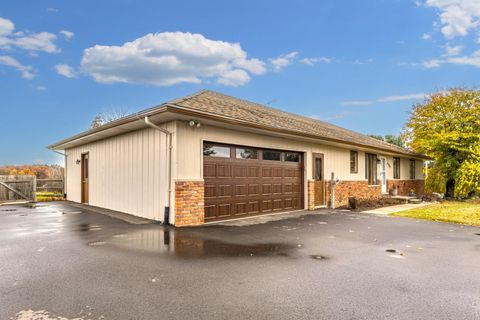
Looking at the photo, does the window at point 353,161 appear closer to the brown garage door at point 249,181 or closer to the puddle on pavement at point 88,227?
the brown garage door at point 249,181

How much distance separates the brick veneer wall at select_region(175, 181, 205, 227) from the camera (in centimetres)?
743

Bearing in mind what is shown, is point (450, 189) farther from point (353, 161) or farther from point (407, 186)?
point (353, 161)

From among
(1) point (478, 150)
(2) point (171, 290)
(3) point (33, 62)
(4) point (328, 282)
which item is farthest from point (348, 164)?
(3) point (33, 62)

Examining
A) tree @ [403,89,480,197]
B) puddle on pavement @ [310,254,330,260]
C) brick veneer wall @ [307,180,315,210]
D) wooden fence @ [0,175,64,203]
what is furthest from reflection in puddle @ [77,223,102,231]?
tree @ [403,89,480,197]

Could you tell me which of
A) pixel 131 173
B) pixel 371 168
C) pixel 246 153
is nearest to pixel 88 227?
pixel 131 173

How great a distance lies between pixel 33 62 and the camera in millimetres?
17641

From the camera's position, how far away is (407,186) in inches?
764

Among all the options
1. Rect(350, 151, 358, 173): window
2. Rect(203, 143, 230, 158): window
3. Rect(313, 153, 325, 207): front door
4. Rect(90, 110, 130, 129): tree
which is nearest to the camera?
Rect(203, 143, 230, 158): window

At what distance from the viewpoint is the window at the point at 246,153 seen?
29.8ft

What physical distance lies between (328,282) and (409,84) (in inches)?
836

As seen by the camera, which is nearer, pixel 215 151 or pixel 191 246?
pixel 191 246

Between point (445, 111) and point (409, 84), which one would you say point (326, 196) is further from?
point (409, 84)

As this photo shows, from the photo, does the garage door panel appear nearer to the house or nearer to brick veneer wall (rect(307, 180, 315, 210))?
the house

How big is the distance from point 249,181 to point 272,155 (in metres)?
1.55
